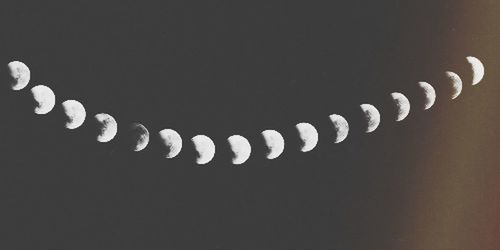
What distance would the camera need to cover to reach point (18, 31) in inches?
21.1

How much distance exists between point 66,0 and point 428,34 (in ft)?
1.18

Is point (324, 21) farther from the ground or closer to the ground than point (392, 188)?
farther from the ground

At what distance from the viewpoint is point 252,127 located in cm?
61

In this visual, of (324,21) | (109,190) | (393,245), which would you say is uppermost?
(324,21)

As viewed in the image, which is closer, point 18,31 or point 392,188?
point 18,31

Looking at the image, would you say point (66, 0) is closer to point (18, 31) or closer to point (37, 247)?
point (18, 31)

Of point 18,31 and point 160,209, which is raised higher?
point 18,31

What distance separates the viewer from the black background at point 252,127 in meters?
0.56

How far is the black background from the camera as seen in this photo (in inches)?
22.0

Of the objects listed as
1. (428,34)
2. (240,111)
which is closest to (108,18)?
(240,111)

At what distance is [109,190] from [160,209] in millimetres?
52

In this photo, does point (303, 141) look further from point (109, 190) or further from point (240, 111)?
point (109, 190)

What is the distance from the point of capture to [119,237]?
1.92 feet

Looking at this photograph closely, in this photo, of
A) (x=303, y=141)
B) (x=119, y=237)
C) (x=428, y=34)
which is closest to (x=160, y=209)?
(x=119, y=237)
